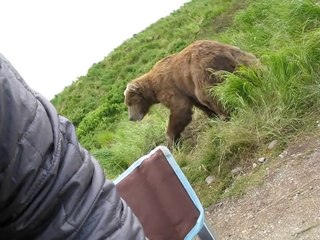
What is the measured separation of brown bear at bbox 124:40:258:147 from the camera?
679 centimetres

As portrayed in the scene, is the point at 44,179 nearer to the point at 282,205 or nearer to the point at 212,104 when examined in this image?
the point at 282,205

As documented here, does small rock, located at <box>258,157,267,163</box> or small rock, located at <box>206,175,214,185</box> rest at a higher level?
small rock, located at <box>258,157,267,163</box>

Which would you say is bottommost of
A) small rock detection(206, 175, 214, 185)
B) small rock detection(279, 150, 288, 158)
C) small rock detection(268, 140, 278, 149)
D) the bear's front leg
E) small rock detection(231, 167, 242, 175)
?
the bear's front leg

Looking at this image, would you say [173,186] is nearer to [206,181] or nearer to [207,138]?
[206,181]

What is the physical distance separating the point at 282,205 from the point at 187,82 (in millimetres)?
3170

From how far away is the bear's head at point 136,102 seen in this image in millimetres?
8598

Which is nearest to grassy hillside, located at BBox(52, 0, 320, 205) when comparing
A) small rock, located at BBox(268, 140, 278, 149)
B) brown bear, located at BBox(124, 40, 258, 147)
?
small rock, located at BBox(268, 140, 278, 149)

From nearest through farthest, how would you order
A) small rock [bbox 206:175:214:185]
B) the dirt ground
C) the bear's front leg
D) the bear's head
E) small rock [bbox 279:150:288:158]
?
the dirt ground < small rock [bbox 279:150:288:158] < small rock [bbox 206:175:214:185] < the bear's front leg < the bear's head

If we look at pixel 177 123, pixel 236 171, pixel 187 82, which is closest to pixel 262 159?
pixel 236 171

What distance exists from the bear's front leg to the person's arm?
18.2 feet

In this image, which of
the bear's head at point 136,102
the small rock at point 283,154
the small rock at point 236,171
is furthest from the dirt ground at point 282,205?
the bear's head at point 136,102

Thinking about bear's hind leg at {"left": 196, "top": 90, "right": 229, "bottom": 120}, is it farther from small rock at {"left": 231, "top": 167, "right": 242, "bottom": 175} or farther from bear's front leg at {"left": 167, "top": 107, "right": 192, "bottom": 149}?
small rock at {"left": 231, "top": 167, "right": 242, "bottom": 175}

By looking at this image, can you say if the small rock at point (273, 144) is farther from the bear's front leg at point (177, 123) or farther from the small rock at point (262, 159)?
the bear's front leg at point (177, 123)

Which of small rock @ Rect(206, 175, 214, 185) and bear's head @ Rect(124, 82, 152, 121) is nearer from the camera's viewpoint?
small rock @ Rect(206, 175, 214, 185)
